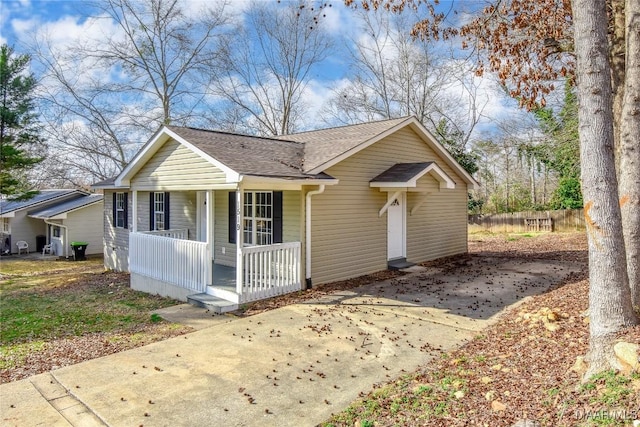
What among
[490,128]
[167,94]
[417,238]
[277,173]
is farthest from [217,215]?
[490,128]

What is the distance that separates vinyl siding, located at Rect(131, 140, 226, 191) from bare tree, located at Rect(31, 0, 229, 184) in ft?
48.9

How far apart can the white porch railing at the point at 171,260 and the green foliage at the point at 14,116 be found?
10366mm

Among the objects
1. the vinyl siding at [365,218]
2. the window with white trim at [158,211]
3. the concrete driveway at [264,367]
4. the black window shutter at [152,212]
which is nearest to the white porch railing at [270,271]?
the vinyl siding at [365,218]

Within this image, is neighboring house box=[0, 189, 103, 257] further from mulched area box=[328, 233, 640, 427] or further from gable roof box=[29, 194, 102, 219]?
mulched area box=[328, 233, 640, 427]

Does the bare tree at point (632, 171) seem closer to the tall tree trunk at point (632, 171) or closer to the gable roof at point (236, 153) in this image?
the tall tree trunk at point (632, 171)

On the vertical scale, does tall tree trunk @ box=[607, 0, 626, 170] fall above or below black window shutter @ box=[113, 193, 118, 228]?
above

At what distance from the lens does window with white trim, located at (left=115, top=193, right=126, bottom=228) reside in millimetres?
14777

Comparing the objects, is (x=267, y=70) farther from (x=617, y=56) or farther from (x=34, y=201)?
(x=617, y=56)

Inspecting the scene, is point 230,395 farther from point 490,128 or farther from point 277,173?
point 490,128

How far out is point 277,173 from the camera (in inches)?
339

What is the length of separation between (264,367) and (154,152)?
7.61 m

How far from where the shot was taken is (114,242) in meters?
15.3

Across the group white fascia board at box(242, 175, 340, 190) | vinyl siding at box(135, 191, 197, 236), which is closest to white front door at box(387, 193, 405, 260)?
white fascia board at box(242, 175, 340, 190)

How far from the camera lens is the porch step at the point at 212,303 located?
790cm
